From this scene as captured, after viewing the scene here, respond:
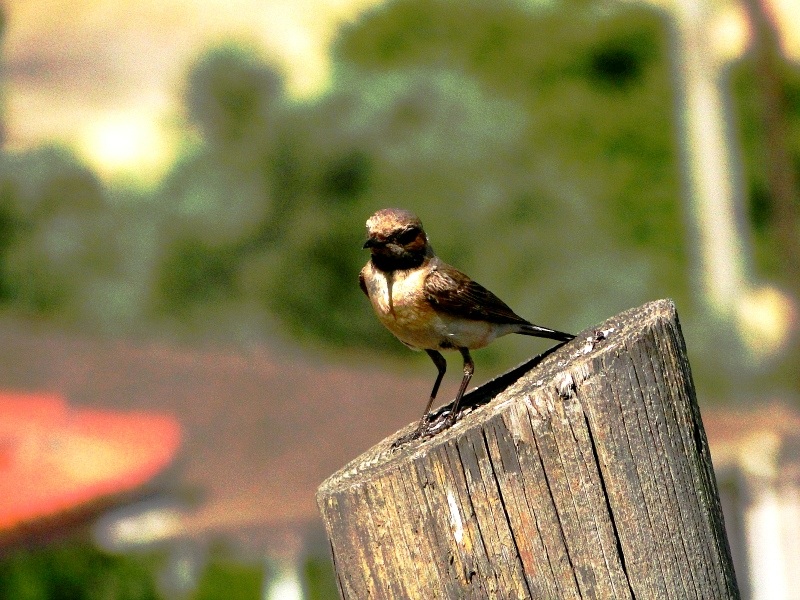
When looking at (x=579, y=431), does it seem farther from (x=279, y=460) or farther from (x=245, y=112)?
(x=245, y=112)

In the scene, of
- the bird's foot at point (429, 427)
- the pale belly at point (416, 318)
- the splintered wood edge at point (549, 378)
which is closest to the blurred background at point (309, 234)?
the pale belly at point (416, 318)

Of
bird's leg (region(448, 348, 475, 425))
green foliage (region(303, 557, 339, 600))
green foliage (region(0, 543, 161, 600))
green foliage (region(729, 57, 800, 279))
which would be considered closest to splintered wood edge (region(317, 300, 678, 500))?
bird's leg (region(448, 348, 475, 425))

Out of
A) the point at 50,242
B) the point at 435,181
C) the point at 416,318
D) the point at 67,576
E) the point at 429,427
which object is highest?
the point at 50,242

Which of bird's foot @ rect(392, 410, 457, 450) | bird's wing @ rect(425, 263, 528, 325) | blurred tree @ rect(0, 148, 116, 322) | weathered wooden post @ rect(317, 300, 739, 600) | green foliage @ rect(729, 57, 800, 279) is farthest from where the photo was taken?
green foliage @ rect(729, 57, 800, 279)

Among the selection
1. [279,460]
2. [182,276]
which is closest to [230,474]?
[279,460]

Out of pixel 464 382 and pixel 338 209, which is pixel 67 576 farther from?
pixel 338 209

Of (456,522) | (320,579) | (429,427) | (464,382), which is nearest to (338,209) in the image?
(320,579)

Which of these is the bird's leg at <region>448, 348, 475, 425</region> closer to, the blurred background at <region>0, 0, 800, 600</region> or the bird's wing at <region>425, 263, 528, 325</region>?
the bird's wing at <region>425, 263, 528, 325</region>
